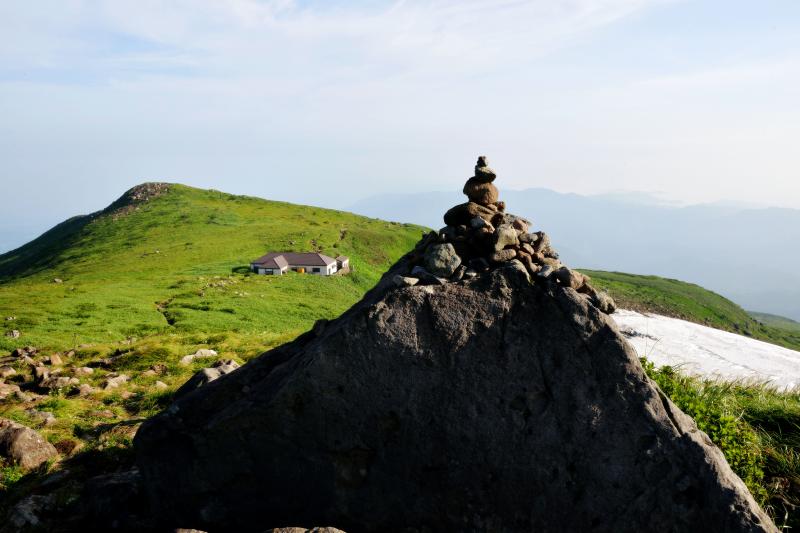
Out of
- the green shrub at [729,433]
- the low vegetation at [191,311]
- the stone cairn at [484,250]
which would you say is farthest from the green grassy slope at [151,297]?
the green shrub at [729,433]

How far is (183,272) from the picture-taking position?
260ft

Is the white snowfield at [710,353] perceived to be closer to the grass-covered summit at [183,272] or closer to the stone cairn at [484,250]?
the stone cairn at [484,250]

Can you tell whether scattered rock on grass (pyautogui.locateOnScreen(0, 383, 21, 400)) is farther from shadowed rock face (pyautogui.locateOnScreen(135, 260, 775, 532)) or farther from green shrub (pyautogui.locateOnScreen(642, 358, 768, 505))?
green shrub (pyautogui.locateOnScreen(642, 358, 768, 505))

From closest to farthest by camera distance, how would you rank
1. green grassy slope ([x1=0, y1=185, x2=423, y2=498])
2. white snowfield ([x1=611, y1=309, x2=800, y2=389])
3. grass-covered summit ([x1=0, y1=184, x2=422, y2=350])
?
green grassy slope ([x1=0, y1=185, x2=423, y2=498]), white snowfield ([x1=611, y1=309, x2=800, y2=389]), grass-covered summit ([x1=0, y1=184, x2=422, y2=350])

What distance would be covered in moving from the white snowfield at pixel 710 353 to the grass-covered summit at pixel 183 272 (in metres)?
19.5

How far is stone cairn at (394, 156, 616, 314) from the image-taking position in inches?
409

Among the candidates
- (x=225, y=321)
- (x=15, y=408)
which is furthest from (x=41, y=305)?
(x=15, y=408)

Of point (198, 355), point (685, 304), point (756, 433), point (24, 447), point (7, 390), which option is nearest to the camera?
point (756, 433)

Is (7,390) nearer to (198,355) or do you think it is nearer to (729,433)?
(198,355)

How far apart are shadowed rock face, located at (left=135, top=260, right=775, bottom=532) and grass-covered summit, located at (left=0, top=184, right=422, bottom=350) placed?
790 inches

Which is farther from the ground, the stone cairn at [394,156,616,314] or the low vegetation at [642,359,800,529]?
the stone cairn at [394,156,616,314]

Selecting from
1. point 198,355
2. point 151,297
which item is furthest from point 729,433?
point 151,297

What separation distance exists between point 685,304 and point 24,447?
13384cm

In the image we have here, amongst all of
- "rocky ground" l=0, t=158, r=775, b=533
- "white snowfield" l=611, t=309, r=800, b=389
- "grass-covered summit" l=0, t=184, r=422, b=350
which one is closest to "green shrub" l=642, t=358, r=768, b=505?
"rocky ground" l=0, t=158, r=775, b=533
